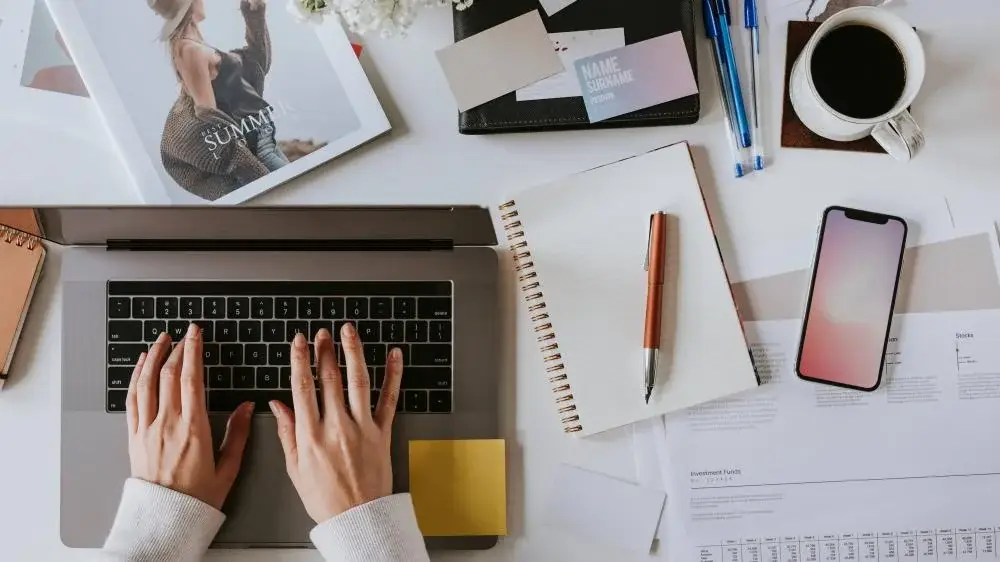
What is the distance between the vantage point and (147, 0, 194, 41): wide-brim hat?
70 centimetres

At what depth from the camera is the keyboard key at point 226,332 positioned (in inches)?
27.8

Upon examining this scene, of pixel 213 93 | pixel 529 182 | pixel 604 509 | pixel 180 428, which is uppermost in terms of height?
pixel 213 93

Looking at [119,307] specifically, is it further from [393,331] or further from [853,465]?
[853,465]

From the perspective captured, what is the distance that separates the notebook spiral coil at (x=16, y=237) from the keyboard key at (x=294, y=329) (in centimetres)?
26

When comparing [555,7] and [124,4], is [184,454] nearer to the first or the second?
[124,4]

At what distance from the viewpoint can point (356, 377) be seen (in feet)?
2.27

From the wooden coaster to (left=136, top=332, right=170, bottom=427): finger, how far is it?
630 millimetres

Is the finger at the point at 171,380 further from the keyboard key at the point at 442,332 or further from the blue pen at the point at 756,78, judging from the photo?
the blue pen at the point at 756,78

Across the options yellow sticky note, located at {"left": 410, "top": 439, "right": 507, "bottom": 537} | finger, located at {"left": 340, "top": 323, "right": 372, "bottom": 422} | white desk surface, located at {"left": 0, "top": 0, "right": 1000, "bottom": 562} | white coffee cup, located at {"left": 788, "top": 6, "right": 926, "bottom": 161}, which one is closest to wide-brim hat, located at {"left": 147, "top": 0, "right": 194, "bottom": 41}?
white desk surface, located at {"left": 0, "top": 0, "right": 1000, "bottom": 562}

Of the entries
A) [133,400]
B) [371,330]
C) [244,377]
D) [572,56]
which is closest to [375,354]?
[371,330]

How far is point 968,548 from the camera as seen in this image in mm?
698

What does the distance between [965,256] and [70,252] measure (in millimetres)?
858

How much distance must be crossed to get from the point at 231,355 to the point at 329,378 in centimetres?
10

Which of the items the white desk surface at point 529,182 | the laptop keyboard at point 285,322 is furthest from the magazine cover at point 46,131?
the laptop keyboard at point 285,322
